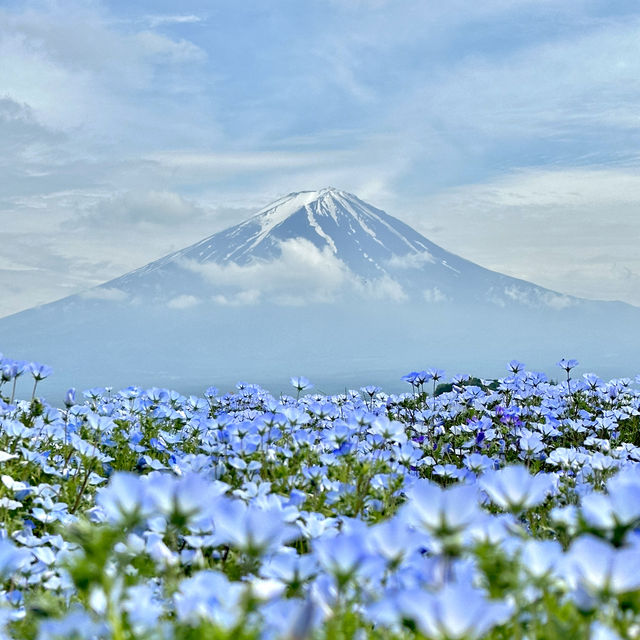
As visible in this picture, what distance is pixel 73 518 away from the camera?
3.53 metres

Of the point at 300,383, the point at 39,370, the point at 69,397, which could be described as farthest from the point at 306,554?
the point at 300,383

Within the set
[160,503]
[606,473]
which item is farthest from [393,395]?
[160,503]

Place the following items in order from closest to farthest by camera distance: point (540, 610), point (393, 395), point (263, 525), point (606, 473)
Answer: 1. point (263, 525)
2. point (540, 610)
3. point (606, 473)
4. point (393, 395)

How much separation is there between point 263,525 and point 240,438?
283 cm

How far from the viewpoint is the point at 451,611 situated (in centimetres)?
123

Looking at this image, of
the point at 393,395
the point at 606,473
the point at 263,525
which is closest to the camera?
the point at 263,525

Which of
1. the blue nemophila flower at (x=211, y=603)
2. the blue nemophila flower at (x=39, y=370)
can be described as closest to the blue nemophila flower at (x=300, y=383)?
the blue nemophila flower at (x=39, y=370)

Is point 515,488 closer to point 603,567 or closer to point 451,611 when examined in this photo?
point 603,567

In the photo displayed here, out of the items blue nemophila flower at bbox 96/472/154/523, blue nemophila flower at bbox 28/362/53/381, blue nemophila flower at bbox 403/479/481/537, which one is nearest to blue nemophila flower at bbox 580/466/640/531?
blue nemophila flower at bbox 403/479/481/537

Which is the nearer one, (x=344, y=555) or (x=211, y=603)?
(x=344, y=555)

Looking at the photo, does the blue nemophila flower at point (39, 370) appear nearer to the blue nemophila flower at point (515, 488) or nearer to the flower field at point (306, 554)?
the flower field at point (306, 554)

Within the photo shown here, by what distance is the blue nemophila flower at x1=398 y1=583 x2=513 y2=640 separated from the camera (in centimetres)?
123

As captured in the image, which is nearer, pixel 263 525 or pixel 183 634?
pixel 263 525

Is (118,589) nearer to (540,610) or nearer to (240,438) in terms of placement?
(540,610)
